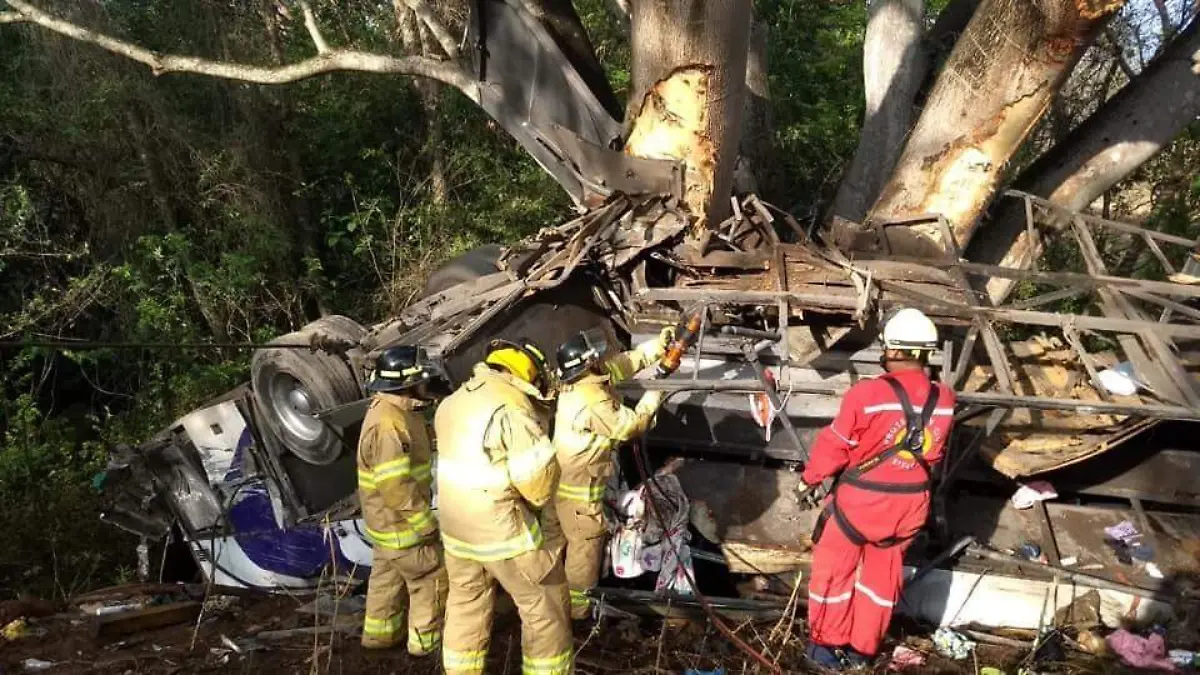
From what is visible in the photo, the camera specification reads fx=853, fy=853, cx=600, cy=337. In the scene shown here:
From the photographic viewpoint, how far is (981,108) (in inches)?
202

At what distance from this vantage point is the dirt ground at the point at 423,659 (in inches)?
143

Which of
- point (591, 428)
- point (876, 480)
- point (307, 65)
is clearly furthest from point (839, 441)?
point (307, 65)

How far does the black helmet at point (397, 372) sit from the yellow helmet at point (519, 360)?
482 millimetres

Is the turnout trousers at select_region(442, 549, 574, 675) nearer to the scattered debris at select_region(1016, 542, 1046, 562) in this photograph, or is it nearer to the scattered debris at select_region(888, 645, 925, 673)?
the scattered debris at select_region(888, 645, 925, 673)

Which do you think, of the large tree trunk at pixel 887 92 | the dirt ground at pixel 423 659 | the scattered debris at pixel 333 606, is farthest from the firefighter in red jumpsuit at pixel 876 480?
the large tree trunk at pixel 887 92

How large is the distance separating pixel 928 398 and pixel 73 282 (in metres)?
7.88

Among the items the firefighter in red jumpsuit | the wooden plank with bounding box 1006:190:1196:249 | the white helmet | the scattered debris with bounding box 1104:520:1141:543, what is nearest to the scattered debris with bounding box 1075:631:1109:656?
the scattered debris with bounding box 1104:520:1141:543

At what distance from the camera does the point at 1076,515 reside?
424cm

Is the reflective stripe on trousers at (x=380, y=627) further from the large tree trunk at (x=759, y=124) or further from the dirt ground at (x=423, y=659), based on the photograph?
the large tree trunk at (x=759, y=124)

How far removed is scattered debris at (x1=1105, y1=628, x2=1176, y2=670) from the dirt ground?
8cm

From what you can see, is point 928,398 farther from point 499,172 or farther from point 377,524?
point 499,172

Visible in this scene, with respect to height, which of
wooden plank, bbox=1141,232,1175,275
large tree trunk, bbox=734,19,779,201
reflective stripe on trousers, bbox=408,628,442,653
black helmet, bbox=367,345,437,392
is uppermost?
large tree trunk, bbox=734,19,779,201

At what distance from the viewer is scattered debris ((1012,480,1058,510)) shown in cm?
425

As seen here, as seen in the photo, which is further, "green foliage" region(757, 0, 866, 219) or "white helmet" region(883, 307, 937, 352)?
"green foliage" region(757, 0, 866, 219)
